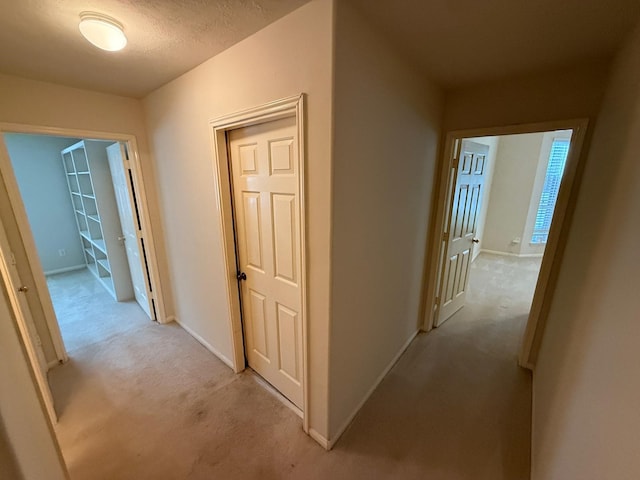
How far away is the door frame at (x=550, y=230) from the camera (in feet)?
6.07

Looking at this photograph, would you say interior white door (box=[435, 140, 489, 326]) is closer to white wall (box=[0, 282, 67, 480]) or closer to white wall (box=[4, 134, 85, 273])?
white wall (box=[0, 282, 67, 480])

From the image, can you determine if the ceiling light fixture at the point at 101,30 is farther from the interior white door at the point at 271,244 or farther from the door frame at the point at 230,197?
the interior white door at the point at 271,244

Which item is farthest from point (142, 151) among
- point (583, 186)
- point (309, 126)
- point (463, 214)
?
point (583, 186)

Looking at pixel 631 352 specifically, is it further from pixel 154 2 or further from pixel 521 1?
pixel 154 2

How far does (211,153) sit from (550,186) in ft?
21.1

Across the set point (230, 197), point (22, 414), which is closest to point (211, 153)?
point (230, 197)

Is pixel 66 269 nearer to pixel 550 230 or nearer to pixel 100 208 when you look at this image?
pixel 100 208

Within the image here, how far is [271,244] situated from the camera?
1.73m

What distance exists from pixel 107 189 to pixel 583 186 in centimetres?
480

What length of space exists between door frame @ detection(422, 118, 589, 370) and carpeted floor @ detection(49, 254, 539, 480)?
1.00 ft

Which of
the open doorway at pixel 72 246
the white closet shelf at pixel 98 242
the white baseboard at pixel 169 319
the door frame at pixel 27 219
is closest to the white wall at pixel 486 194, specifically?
the white baseboard at pixel 169 319

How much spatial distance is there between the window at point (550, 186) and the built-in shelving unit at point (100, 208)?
7350mm

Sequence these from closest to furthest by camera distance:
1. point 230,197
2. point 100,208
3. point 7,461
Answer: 1. point 7,461
2. point 230,197
3. point 100,208

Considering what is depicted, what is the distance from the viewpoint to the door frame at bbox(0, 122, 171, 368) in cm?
194
